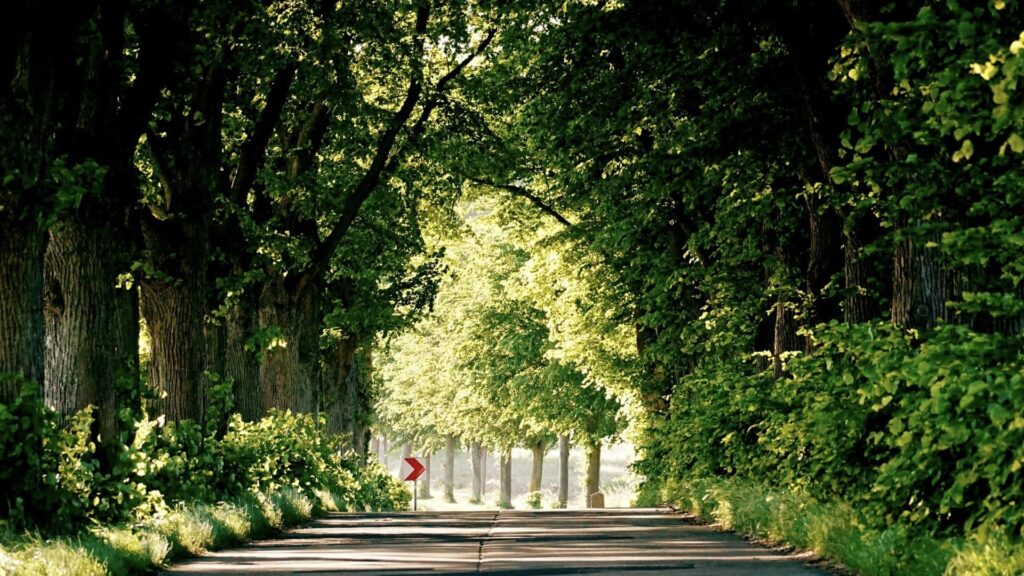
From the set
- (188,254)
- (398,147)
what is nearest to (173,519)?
(188,254)

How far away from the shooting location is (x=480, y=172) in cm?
3222

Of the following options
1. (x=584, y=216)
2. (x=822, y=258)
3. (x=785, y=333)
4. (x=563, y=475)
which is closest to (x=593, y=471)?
(x=563, y=475)

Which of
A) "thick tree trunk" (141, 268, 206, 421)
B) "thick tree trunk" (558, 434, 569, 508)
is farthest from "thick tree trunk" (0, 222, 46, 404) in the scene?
"thick tree trunk" (558, 434, 569, 508)

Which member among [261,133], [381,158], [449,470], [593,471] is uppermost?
[381,158]

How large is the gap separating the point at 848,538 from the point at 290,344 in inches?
757

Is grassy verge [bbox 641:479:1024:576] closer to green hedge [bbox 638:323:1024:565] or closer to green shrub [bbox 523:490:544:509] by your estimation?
green hedge [bbox 638:323:1024:565]

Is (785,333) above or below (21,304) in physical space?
above

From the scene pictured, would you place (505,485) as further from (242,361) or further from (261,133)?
(261,133)

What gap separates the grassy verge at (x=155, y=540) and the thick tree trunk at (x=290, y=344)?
7.25 m

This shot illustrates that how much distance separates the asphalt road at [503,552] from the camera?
12.2 m

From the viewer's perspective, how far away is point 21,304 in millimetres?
12344

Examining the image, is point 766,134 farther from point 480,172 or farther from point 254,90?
point 480,172

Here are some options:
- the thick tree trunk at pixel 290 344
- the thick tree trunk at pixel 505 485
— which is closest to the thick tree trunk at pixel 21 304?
the thick tree trunk at pixel 290 344

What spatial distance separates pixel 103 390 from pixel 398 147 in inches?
581
